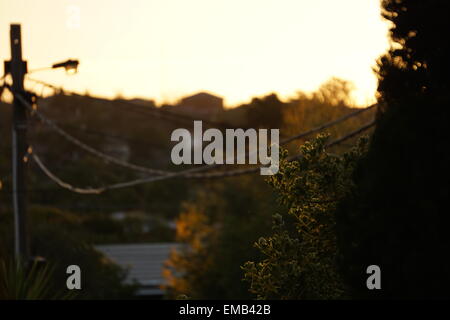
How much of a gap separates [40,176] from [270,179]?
84.2 meters

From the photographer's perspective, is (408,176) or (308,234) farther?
(308,234)

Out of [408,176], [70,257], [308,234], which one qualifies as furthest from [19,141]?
[70,257]

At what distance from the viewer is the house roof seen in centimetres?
5084

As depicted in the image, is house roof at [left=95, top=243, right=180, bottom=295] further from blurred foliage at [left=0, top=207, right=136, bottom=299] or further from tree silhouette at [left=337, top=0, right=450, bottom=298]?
tree silhouette at [left=337, top=0, right=450, bottom=298]

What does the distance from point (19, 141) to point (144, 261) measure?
3814cm

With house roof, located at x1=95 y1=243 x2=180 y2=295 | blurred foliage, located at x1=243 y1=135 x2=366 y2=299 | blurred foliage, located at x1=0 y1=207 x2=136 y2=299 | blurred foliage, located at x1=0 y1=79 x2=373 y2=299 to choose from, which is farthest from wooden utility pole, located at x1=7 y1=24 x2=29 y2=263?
house roof, located at x1=95 y1=243 x2=180 y2=295

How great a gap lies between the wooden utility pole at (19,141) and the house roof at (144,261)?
27.2m

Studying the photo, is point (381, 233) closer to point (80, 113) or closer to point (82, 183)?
point (82, 183)

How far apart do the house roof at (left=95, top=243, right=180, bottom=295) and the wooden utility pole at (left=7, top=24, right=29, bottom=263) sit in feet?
89.1

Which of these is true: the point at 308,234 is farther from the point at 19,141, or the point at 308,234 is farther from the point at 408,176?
the point at 19,141

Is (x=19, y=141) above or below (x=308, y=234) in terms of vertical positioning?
above

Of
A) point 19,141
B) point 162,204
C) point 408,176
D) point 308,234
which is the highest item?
point 162,204

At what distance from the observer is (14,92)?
20.2m

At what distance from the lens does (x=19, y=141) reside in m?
20.1
